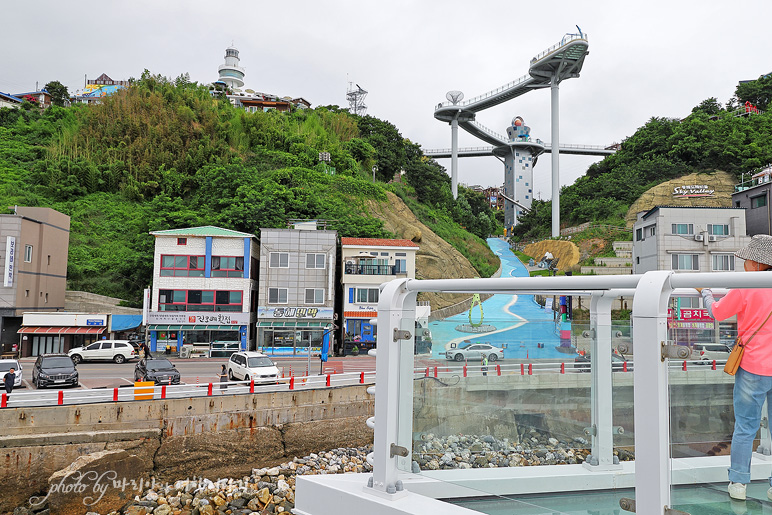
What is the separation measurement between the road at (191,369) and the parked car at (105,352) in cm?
27

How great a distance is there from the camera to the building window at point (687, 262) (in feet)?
90.6

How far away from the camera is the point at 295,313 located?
27.0 meters

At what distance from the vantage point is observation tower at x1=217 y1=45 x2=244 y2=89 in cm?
8419

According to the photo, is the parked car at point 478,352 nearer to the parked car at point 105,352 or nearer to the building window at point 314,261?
the parked car at point 105,352

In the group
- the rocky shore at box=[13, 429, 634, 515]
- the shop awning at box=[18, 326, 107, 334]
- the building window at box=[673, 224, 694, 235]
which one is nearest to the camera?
the rocky shore at box=[13, 429, 634, 515]

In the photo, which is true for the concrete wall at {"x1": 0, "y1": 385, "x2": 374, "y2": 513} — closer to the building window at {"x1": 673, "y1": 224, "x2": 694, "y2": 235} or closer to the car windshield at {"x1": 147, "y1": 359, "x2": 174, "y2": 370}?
the car windshield at {"x1": 147, "y1": 359, "x2": 174, "y2": 370}

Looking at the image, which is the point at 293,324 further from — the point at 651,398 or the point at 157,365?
the point at 651,398

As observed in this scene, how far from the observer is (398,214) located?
129ft

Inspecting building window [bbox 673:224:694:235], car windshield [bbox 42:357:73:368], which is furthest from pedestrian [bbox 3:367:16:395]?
building window [bbox 673:224:694:235]

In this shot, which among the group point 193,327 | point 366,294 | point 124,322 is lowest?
point 193,327

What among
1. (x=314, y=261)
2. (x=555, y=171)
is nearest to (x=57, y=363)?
(x=314, y=261)

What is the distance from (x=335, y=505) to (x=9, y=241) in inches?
1105

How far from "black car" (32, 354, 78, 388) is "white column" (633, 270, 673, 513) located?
1804cm

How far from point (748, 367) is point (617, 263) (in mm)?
35875
